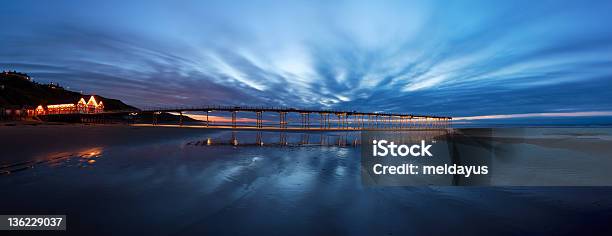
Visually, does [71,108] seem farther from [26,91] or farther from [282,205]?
[282,205]

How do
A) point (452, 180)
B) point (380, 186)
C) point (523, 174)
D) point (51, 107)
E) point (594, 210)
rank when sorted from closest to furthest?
1. point (594, 210)
2. point (380, 186)
3. point (452, 180)
4. point (523, 174)
5. point (51, 107)

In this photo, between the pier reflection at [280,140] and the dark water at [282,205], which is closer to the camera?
the dark water at [282,205]

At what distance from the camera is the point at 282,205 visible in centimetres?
565

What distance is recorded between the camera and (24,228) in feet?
13.3

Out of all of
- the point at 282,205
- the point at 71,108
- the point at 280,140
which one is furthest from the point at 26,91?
the point at 282,205

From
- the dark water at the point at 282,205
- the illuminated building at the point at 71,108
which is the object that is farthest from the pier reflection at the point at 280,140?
the illuminated building at the point at 71,108

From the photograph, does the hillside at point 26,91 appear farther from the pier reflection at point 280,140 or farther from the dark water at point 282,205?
the dark water at point 282,205

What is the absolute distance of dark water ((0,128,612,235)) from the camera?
14.4 ft

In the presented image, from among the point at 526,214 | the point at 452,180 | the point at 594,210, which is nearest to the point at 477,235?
the point at 526,214

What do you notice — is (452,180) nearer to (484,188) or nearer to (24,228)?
(484,188)

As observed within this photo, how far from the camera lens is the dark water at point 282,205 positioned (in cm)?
440

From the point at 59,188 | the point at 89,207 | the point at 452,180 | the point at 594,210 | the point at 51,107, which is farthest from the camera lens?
the point at 51,107

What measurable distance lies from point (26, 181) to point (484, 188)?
12911 millimetres

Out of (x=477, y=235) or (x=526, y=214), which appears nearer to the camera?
(x=477, y=235)
